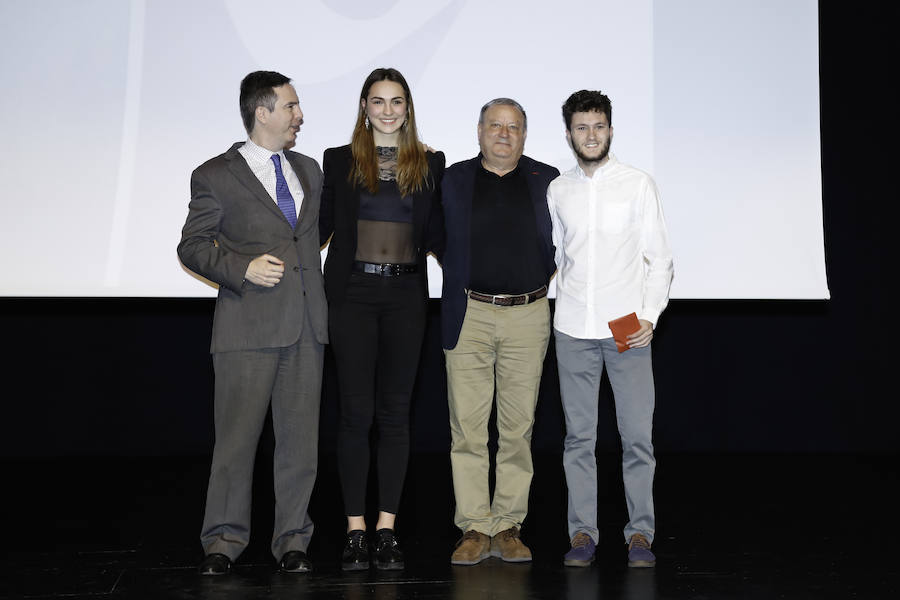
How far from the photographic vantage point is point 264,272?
2.45 m

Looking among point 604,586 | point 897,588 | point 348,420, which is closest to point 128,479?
point 348,420

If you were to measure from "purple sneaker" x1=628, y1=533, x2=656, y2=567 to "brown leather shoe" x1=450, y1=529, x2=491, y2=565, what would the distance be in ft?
1.56

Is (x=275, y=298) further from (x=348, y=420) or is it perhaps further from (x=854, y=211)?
(x=854, y=211)

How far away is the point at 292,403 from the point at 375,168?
32.4 inches

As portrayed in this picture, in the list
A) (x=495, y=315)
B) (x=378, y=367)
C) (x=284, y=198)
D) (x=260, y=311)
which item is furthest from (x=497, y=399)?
(x=284, y=198)

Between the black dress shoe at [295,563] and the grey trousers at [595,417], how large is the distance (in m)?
0.89

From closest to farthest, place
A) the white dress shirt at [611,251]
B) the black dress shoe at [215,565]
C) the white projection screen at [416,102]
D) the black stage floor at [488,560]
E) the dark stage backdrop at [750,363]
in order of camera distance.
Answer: the black stage floor at [488,560] → the black dress shoe at [215,565] → the white dress shirt at [611,251] → the white projection screen at [416,102] → the dark stage backdrop at [750,363]

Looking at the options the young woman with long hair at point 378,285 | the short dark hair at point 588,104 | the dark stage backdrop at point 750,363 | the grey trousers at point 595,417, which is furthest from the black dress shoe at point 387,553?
the dark stage backdrop at point 750,363

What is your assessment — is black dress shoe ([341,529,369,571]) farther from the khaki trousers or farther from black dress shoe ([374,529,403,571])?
the khaki trousers

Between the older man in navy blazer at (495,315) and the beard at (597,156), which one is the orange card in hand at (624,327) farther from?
the beard at (597,156)

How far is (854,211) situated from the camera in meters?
4.45

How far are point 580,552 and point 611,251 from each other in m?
1.00

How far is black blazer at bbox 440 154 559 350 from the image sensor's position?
266 centimetres

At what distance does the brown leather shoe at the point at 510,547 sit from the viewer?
2.62m
